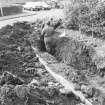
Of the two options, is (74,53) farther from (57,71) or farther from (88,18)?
(88,18)

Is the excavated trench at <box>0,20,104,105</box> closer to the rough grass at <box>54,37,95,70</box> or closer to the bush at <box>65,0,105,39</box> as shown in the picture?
the rough grass at <box>54,37,95,70</box>

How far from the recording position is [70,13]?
11367 millimetres

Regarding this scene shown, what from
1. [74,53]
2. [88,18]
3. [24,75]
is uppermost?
[88,18]

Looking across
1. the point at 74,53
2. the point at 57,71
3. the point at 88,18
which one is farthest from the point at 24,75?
the point at 88,18

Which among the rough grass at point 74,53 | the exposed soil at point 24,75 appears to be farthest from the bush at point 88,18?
the exposed soil at point 24,75

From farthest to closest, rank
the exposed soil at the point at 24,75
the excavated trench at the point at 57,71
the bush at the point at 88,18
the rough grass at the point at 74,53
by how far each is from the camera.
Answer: the bush at the point at 88,18 < the rough grass at the point at 74,53 < the excavated trench at the point at 57,71 < the exposed soil at the point at 24,75

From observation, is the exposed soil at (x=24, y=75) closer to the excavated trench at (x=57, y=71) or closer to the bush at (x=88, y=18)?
the excavated trench at (x=57, y=71)

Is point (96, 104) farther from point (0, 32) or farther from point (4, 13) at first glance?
point (4, 13)

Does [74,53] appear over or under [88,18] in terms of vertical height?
under

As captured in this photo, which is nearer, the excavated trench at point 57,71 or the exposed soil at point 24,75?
the exposed soil at point 24,75

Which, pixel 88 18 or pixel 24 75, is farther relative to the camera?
pixel 88 18

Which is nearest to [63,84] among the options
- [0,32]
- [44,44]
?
[44,44]

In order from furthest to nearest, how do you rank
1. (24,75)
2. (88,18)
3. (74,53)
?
(88,18) → (74,53) → (24,75)

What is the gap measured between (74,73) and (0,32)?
6820mm
